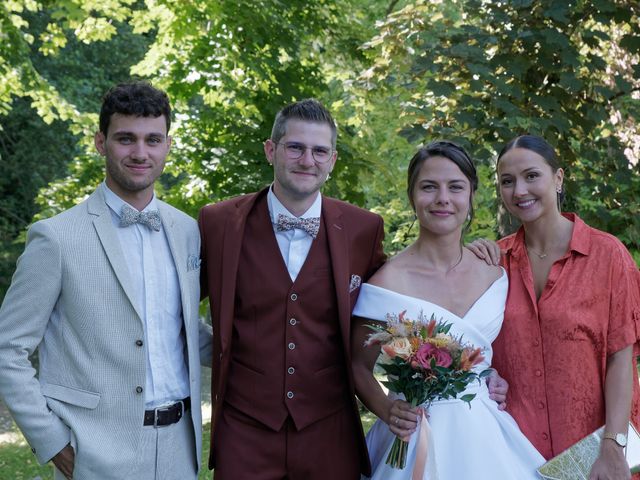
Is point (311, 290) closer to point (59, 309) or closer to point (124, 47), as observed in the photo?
point (59, 309)

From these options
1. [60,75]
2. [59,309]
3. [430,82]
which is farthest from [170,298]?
[60,75]

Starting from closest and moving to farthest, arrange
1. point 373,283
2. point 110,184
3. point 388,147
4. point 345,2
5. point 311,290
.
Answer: point 110,184, point 311,290, point 373,283, point 388,147, point 345,2

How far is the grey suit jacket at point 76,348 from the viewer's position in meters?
3.04

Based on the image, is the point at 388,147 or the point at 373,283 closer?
the point at 373,283

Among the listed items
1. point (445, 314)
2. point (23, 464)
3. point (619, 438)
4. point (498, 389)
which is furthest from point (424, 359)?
point (23, 464)

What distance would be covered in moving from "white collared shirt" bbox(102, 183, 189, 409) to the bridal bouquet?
2.66 feet

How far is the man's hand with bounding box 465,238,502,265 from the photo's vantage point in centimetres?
387

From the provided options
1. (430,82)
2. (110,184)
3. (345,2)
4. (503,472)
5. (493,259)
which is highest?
(345,2)

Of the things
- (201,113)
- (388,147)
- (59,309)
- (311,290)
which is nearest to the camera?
(59,309)

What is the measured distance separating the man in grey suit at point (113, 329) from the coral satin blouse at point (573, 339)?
4.85 feet

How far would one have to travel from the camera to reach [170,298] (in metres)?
3.32

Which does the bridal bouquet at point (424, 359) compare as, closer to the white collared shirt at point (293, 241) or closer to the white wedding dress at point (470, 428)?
the white wedding dress at point (470, 428)

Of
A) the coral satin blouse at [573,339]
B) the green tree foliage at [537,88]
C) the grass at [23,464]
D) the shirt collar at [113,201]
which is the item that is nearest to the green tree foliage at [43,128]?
the grass at [23,464]

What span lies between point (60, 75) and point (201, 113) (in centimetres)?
1108
